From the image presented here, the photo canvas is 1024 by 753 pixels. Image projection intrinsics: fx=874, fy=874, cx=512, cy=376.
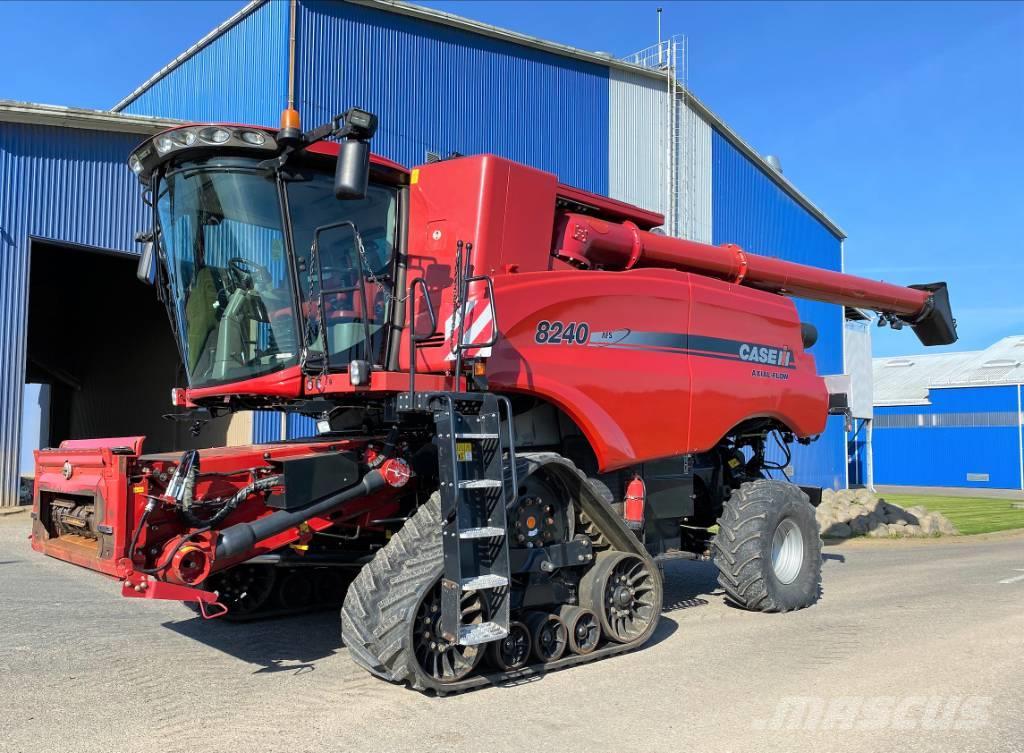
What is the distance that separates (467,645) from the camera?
5.09m

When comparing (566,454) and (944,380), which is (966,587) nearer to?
(566,454)

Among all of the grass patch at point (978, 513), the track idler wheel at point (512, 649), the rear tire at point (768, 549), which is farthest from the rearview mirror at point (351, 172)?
the grass patch at point (978, 513)

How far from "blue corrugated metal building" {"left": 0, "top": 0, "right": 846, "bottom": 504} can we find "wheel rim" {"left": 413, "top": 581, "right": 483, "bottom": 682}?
9.28 meters

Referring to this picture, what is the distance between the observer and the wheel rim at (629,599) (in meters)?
6.24

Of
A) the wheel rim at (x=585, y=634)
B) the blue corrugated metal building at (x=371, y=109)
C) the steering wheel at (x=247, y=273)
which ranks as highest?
the blue corrugated metal building at (x=371, y=109)

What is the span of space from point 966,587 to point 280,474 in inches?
308

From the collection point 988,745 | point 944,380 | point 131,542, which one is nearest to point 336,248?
point 131,542

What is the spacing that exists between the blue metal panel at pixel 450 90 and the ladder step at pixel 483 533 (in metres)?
10.5

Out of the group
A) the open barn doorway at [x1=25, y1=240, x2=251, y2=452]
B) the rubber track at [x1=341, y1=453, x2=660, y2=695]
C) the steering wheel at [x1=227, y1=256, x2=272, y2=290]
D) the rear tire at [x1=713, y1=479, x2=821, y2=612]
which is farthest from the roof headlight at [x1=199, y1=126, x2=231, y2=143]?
the open barn doorway at [x1=25, y1=240, x2=251, y2=452]

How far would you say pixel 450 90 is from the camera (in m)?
18.0

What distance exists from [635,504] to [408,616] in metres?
2.71

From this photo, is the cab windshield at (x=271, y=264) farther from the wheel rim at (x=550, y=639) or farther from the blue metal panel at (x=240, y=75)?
the blue metal panel at (x=240, y=75)

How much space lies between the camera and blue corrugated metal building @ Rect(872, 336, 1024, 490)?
133 feet

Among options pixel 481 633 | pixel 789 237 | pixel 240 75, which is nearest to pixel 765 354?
pixel 481 633
